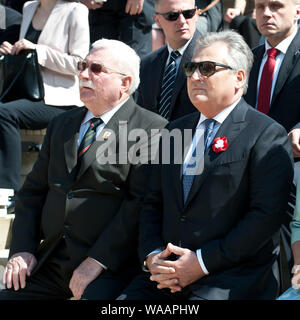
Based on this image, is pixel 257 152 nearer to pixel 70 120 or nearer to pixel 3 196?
pixel 70 120

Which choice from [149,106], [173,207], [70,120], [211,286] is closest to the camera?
[211,286]

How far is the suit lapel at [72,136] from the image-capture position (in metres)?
4.02

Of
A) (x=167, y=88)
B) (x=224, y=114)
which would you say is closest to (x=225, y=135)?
(x=224, y=114)

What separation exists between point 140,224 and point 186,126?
63 cm

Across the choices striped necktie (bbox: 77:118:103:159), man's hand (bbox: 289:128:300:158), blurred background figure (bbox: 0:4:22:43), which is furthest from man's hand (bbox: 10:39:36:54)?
man's hand (bbox: 289:128:300:158)

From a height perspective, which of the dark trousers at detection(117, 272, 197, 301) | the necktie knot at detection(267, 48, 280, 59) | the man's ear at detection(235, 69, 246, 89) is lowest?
the dark trousers at detection(117, 272, 197, 301)

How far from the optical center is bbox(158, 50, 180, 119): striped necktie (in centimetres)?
477

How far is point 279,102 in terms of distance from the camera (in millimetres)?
4262

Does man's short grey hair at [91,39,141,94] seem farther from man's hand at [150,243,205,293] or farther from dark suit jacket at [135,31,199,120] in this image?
man's hand at [150,243,205,293]

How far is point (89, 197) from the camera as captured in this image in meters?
3.94

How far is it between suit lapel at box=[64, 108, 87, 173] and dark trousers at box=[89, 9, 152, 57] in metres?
2.57

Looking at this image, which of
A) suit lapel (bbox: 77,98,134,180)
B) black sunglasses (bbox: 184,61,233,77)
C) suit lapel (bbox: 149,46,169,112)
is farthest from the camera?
suit lapel (bbox: 149,46,169,112)

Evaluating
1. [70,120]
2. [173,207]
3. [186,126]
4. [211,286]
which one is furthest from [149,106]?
[211,286]

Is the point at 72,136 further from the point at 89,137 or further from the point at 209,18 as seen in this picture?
the point at 209,18
